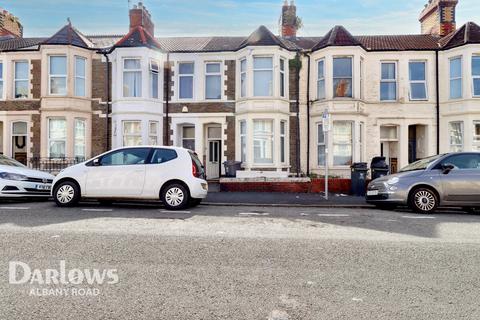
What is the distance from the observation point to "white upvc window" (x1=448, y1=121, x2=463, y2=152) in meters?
16.9

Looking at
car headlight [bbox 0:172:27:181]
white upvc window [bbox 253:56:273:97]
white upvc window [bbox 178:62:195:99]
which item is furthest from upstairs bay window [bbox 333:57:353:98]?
car headlight [bbox 0:172:27:181]

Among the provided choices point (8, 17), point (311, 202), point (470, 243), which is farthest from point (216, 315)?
point (8, 17)

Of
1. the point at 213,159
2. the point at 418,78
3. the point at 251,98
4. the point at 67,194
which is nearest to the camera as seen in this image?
the point at 67,194

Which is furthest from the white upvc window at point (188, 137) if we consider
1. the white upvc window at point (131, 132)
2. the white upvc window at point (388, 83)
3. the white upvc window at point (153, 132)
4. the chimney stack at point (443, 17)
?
the chimney stack at point (443, 17)

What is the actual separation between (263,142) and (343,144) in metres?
3.97

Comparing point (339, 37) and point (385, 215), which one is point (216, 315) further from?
point (339, 37)

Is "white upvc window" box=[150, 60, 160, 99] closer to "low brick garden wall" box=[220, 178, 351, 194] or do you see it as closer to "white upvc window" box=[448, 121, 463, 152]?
"low brick garden wall" box=[220, 178, 351, 194]

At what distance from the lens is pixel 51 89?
1703cm

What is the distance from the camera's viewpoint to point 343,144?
16.6m

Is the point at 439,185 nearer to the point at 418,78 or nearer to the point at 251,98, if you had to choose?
the point at 251,98

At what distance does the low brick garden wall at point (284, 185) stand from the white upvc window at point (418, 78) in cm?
769

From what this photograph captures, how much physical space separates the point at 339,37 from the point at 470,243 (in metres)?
13.6

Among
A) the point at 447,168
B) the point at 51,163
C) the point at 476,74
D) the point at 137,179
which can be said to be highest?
the point at 476,74

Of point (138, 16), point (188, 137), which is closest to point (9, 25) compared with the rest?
point (138, 16)
